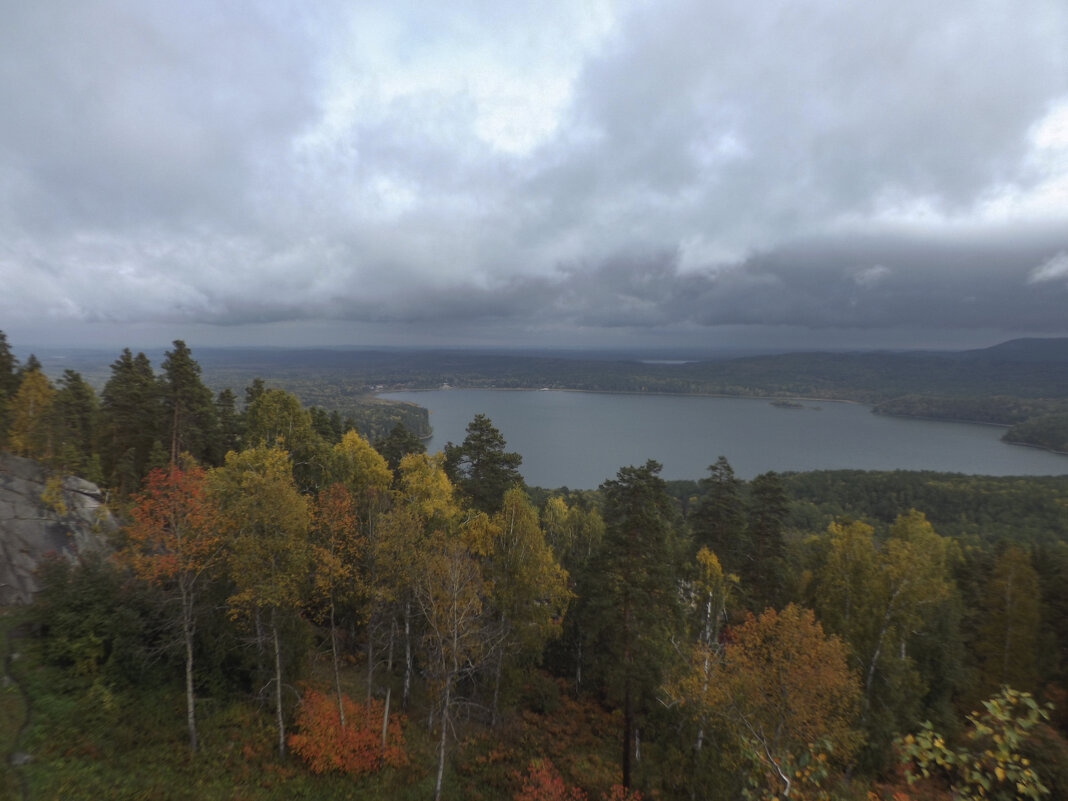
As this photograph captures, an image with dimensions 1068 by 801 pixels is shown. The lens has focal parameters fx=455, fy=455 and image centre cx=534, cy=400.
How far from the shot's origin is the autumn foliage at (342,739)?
54.9ft

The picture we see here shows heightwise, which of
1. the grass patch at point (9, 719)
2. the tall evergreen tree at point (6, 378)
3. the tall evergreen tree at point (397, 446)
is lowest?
the grass patch at point (9, 719)

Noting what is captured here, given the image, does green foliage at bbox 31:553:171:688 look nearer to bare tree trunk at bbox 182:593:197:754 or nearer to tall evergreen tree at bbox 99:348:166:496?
bare tree trunk at bbox 182:593:197:754

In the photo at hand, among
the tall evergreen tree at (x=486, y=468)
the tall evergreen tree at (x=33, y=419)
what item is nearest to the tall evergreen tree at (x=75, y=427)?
the tall evergreen tree at (x=33, y=419)

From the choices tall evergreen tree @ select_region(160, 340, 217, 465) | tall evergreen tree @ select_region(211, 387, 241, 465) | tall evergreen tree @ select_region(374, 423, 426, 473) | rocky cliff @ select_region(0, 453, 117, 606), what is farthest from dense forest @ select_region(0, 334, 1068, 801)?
tall evergreen tree @ select_region(374, 423, 426, 473)

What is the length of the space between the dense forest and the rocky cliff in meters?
1.06

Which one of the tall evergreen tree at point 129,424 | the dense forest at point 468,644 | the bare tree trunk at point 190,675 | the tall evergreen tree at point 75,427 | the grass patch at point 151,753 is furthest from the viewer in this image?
the tall evergreen tree at point 129,424

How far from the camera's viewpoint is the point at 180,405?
1361 inches

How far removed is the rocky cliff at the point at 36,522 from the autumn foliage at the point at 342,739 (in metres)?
11.8

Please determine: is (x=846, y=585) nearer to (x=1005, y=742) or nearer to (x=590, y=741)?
(x=590, y=741)

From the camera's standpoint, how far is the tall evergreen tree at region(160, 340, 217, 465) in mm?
33844

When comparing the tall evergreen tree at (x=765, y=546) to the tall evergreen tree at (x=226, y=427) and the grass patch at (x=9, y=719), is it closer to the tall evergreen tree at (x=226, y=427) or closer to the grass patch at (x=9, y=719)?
the grass patch at (x=9, y=719)

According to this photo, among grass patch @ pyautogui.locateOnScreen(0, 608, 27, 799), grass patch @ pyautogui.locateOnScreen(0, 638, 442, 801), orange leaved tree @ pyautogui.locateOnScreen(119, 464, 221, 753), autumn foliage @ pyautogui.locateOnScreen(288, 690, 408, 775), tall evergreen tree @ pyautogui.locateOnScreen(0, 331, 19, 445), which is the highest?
tall evergreen tree @ pyautogui.locateOnScreen(0, 331, 19, 445)

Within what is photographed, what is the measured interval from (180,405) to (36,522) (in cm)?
1437

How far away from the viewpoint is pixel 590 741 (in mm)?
23750
